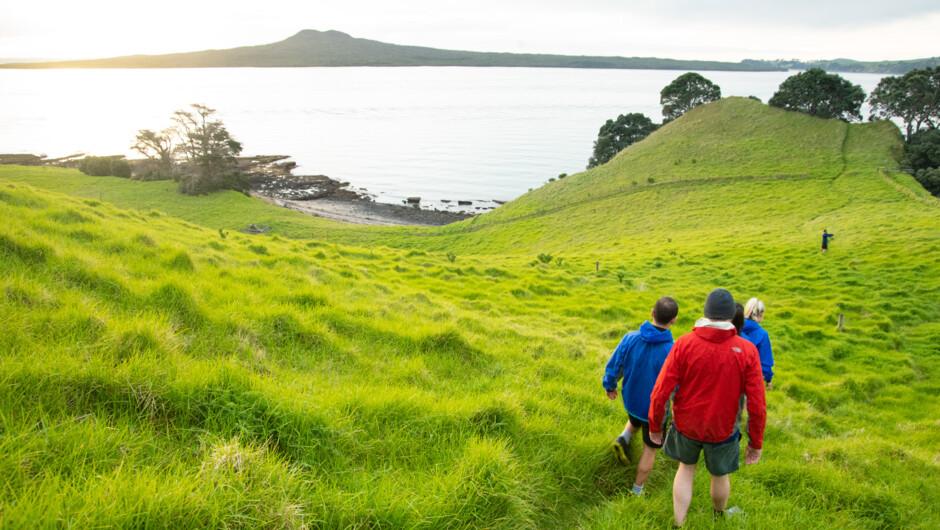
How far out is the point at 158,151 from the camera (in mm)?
70500

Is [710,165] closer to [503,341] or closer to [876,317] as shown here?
[876,317]

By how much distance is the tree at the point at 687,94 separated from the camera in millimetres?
79562

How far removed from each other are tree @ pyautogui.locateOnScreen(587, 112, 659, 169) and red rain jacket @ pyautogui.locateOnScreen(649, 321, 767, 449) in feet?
265

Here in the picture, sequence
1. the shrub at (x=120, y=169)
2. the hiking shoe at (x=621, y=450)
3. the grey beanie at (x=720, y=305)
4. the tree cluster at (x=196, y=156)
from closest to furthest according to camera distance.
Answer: the grey beanie at (x=720, y=305), the hiking shoe at (x=621, y=450), the tree cluster at (x=196, y=156), the shrub at (x=120, y=169)

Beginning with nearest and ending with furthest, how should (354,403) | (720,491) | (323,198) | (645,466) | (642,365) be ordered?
(720,491), (354,403), (645,466), (642,365), (323,198)

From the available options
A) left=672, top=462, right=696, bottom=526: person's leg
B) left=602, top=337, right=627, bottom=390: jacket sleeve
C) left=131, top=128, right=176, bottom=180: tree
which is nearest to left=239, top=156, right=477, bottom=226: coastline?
left=131, top=128, right=176, bottom=180: tree

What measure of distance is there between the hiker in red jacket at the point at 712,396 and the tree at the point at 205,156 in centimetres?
7179

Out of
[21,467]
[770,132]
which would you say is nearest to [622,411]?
[21,467]

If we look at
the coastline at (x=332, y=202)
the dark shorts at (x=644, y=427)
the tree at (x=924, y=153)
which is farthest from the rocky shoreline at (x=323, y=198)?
the dark shorts at (x=644, y=427)

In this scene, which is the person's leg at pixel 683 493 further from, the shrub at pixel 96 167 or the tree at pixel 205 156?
the shrub at pixel 96 167

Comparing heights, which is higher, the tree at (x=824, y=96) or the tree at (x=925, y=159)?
the tree at (x=824, y=96)

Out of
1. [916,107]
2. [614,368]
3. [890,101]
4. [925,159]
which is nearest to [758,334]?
[614,368]

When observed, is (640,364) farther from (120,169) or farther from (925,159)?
(120,169)

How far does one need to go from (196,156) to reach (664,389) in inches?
3024
